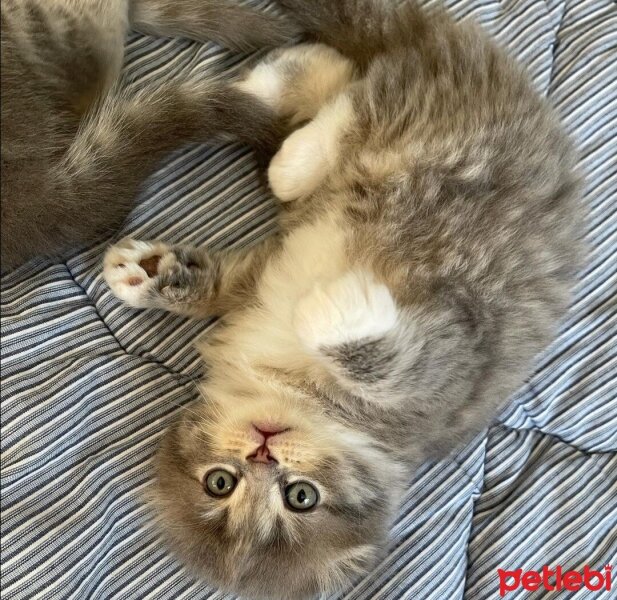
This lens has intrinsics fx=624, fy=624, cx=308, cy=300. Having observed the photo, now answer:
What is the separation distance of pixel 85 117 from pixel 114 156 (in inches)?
5.2

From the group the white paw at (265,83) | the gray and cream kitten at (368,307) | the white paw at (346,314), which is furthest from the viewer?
the white paw at (265,83)

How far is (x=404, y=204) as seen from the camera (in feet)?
4.45

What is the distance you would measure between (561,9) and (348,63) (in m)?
0.76

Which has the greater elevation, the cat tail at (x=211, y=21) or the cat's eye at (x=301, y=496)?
the cat tail at (x=211, y=21)

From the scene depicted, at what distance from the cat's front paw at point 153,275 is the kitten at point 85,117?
0.09m

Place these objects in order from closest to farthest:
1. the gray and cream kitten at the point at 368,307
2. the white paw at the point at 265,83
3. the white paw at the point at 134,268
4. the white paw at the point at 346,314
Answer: the white paw at the point at 346,314, the gray and cream kitten at the point at 368,307, the white paw at the point at 134,268, the white paw at the point at 265,83

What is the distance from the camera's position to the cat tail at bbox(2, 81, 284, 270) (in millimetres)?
1347

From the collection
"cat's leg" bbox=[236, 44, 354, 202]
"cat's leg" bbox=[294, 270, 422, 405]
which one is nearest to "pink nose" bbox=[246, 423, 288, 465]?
"cat's leg" bbox=[294, 270, 422, 405]

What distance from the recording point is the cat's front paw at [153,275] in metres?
1.45

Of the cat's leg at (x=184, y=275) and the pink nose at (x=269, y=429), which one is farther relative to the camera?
the cat's leg at (x=184, y=275)

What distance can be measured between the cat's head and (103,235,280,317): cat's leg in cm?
28

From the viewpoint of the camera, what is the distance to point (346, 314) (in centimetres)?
118

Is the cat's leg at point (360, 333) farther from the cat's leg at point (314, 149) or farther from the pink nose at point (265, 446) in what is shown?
the cat's leg at point (314, 149)

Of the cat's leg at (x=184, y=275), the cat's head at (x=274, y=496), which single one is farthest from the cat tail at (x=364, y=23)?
the cat's head at (x=274, y=496)
